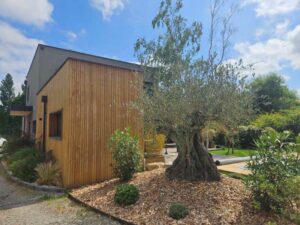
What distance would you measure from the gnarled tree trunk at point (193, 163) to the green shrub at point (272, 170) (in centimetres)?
144

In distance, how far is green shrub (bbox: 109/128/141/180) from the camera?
247 inches

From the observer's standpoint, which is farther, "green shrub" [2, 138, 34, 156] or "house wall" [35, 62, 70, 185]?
"green shrub" [2, 138, 34, 156]

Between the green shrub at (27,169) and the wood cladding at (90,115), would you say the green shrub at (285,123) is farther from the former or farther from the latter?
the green shrub at (27,169)

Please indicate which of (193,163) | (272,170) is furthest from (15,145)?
(272,170)

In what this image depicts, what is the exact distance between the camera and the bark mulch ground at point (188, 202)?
399 cm

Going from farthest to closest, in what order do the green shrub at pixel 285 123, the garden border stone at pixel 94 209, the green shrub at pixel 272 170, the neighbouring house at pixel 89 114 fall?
the green shrub at pixel 285 123
the neighbouring house at pixel 89 114
the garden border stone at pixel 94 209
the green shrub at pixel 272 170

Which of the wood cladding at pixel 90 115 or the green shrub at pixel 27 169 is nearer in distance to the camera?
the wood cladding at pixel 90 115

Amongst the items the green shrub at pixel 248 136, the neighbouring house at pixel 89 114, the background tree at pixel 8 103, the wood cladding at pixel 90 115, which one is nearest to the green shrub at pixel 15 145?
the neighbouring house at pixel 89 114

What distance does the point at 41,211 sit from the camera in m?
5.07

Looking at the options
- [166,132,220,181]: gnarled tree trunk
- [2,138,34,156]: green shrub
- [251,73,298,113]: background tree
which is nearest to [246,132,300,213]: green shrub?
[166,132,220,181]: gnarled tree trunk

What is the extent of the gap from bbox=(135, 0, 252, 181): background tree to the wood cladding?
4.18 feet

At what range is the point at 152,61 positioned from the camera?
6.99 meters

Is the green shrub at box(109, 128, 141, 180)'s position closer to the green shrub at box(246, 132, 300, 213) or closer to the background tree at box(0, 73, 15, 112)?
A: the green shrub at box(246, 132, 300, 213)

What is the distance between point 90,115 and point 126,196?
310 centimetres
